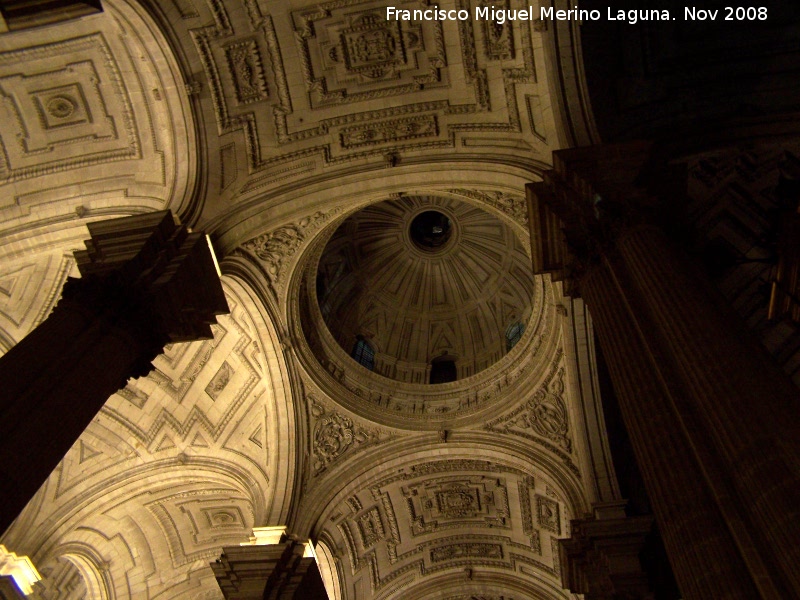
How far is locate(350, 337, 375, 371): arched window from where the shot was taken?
14.1 m

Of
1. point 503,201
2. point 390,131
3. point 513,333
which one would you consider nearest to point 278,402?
point 513,333

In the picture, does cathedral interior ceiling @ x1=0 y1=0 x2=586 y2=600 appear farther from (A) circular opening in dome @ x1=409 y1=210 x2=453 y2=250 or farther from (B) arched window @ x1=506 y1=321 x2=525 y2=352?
(A) circular opening in dome @ x1=409 y1=210 x2=453 y2=250

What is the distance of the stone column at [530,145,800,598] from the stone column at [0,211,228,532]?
4.78m

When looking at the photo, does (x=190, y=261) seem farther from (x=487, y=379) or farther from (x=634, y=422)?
(x=487, y=379)

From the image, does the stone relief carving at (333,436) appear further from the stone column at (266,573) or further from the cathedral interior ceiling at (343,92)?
the cathedral interior ceiling at (343,92)

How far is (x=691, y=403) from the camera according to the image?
4.62 m

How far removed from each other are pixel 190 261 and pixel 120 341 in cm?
187

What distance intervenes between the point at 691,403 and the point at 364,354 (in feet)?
33.5

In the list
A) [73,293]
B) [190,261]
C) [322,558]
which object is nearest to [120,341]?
[73,293]

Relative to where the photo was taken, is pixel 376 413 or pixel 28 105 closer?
pixel 28 105

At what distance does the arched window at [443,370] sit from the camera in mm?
14344

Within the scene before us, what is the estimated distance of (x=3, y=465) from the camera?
15.3ft

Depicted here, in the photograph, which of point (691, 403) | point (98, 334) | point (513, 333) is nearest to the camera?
point (691, 403)

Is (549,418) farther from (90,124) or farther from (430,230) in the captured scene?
(90,124)
